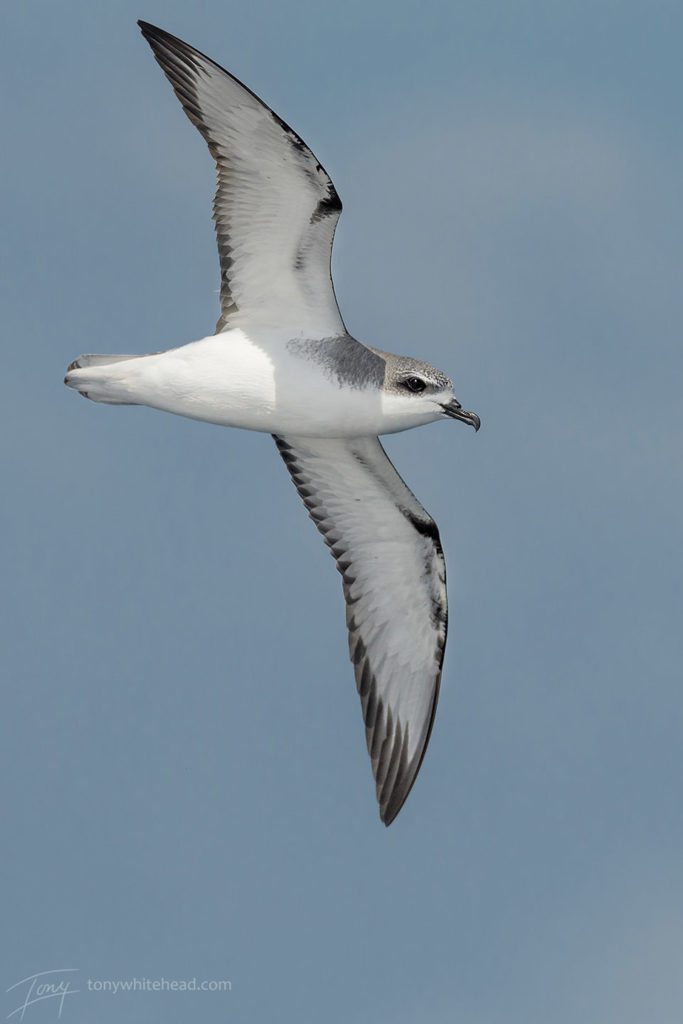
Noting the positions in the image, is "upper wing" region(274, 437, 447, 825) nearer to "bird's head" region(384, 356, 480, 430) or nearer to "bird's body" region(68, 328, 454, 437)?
"bird's body" region(68, 328, 454, 437)

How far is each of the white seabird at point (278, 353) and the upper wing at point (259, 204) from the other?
0.01 m

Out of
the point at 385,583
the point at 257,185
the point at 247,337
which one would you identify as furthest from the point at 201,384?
the point at 385,583

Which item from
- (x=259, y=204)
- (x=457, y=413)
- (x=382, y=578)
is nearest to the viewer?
(x=259, y=204)

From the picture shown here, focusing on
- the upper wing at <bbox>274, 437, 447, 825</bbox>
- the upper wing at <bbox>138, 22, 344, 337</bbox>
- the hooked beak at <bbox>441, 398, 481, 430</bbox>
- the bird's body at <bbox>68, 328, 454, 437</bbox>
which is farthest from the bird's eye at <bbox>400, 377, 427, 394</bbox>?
the upper wing at <bbox>274, 437, 447, 825</bbox>

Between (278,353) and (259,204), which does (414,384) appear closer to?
(278,353)

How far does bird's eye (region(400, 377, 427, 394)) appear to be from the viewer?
1888 cm

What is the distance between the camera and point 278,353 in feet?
62.9

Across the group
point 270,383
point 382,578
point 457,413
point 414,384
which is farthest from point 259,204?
point 382,578

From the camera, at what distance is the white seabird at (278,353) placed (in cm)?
1853

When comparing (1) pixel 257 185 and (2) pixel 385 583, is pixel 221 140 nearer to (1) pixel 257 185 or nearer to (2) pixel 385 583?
(1) pixel 257 185

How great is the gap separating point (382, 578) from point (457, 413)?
2.81 m

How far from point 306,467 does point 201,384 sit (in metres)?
2.32

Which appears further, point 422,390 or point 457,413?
point 457,413

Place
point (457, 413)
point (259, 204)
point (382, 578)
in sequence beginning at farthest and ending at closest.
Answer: point (382, 578) < point (457, 413) < point (259, 204)
